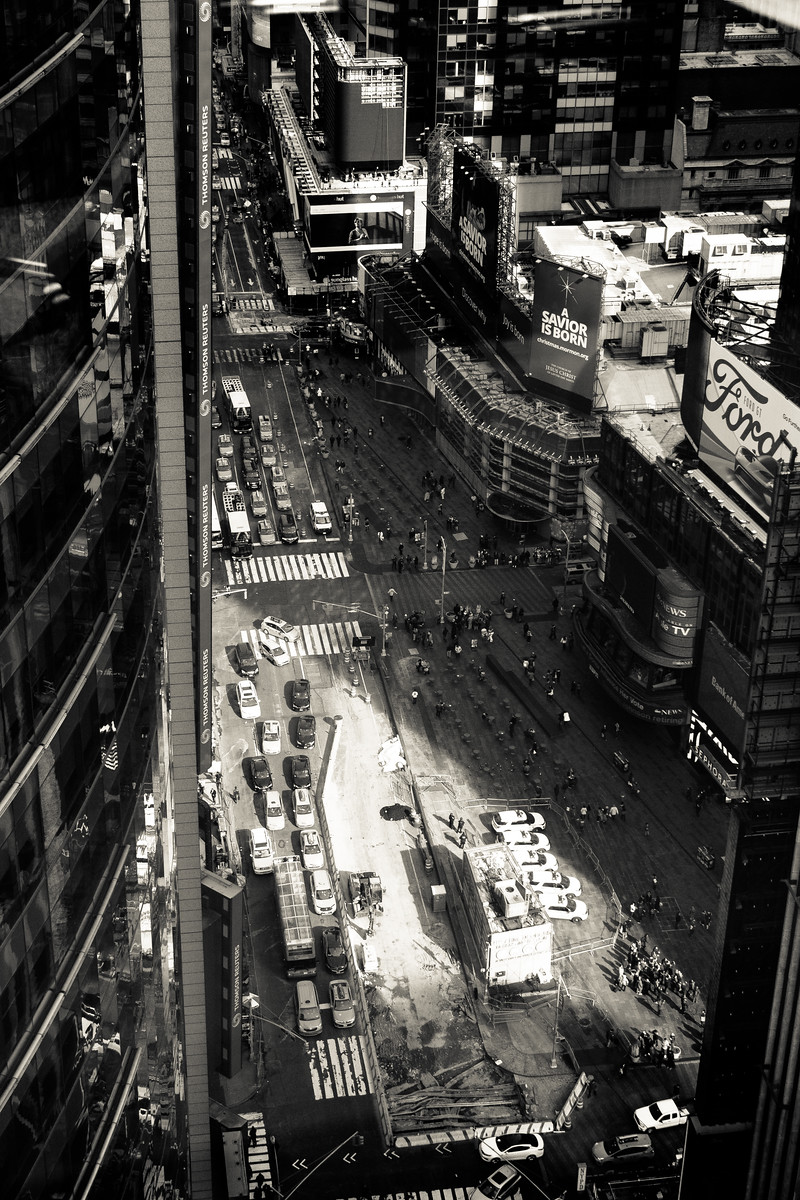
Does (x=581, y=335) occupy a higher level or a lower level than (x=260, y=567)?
higher

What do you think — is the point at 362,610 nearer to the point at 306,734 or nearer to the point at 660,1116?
the point at 306,734

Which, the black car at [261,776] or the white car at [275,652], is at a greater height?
the white car at [275,652]

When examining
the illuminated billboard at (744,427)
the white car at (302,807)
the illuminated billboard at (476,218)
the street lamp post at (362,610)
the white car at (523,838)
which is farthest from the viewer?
the illuminated billboard at (476,218)

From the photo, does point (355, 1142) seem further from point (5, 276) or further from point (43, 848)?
point (5, 276)

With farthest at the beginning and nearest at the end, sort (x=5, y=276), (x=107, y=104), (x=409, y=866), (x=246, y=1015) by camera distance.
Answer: (x=409, y=866) < (x=246, y=1015) < (x=107, y=104) < (x=5, y=276)

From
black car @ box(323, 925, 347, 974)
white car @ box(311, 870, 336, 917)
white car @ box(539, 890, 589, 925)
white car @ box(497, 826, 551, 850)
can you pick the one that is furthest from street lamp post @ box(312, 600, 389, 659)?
black car @ box(323, 925, 347, 974)

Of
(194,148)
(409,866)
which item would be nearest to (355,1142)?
(409,866)

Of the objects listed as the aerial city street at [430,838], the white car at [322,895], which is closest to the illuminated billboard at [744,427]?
the aerial city street at [430,838]

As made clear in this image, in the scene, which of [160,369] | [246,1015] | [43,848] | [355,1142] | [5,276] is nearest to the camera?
[5,276]

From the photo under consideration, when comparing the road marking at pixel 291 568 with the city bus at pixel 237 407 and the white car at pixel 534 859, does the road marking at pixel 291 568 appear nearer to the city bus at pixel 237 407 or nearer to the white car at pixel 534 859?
the city bus at pixel 237 407
